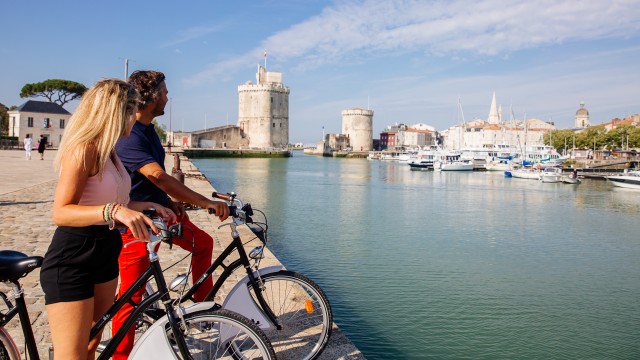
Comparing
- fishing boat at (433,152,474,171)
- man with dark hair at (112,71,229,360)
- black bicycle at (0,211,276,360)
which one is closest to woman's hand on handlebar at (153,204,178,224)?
black bicycle at (0,211,276,360)

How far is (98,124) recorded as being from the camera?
225 centimetres

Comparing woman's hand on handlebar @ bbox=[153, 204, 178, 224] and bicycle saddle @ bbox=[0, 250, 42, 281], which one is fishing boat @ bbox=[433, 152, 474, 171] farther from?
bicycle saddle @ bbox=[0, 250, 42, 281]

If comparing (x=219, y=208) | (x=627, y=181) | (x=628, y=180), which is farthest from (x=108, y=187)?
(x=627, y=181)

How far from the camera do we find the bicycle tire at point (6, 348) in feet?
7.83

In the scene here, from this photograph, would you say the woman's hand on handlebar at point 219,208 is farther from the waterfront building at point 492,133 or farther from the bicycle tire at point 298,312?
the waterfront building at point 492,133

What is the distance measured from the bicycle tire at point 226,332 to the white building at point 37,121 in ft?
181

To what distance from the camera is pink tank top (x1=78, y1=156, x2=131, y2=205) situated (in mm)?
2299

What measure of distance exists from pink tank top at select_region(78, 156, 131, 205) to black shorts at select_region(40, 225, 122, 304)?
0.13 m

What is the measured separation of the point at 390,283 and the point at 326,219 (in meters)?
7.90

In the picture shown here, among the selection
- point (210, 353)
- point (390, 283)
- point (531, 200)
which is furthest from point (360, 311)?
point (531, 200)

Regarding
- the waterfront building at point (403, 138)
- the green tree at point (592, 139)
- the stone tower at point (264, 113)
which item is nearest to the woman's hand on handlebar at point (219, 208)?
the green tree at point (592, 139)

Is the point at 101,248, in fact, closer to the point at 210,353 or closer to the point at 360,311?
the point at 210,353

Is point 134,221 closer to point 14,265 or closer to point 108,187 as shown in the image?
point 108,187

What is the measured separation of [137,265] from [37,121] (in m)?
57.3
